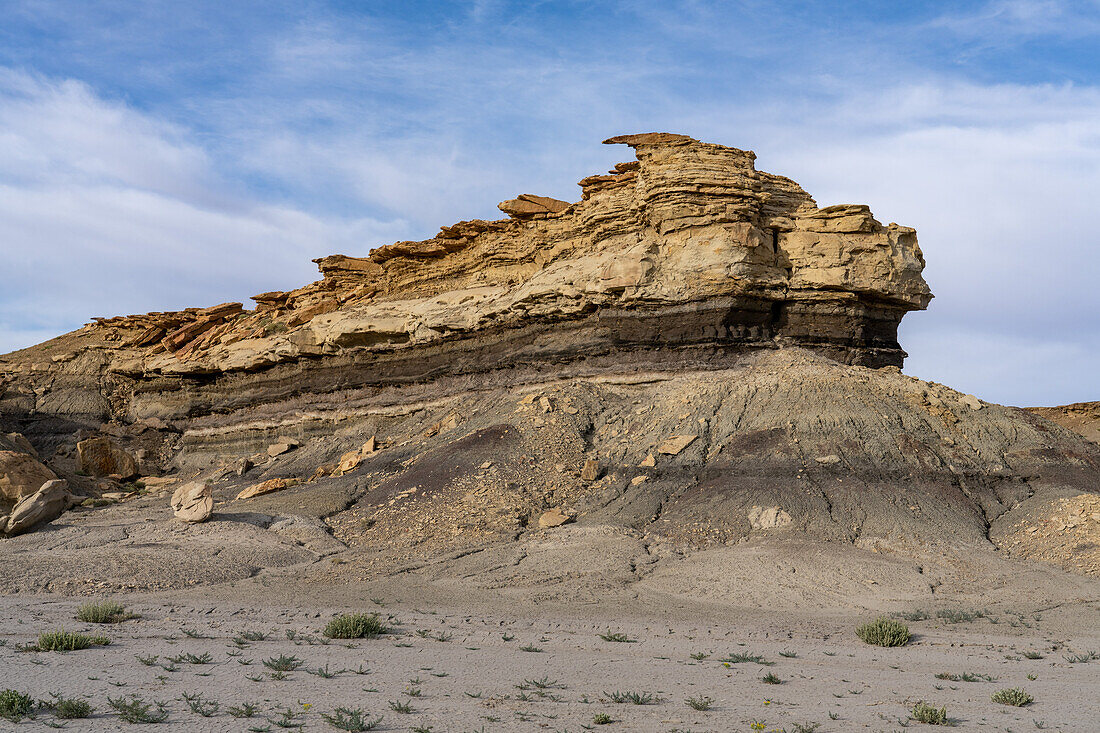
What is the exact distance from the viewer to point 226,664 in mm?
8336

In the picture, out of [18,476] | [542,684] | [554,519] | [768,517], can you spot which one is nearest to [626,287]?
[554,519]

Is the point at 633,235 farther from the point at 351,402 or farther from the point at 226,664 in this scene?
the point at 226,664

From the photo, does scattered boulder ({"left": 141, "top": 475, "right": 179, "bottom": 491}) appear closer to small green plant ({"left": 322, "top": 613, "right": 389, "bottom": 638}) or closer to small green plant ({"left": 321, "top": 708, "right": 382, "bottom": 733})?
small green plant ({"left": 322, "top": 613, "right": 389, "bottom": 638})

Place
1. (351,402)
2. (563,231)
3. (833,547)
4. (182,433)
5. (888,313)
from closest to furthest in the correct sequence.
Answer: (833,547) < (888,313) < (563,231) < (351,402) < (182,433)

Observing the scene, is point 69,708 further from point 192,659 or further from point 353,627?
point 353,627

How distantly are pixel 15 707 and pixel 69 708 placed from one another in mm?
379

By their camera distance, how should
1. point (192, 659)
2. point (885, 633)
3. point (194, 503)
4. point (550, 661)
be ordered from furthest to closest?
point (194, 503) < point (885, 633) < point (550, 661) < point (192, 659)

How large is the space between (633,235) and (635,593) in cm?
1188

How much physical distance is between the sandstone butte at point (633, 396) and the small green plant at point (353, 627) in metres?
5.02

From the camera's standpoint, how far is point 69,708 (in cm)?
620

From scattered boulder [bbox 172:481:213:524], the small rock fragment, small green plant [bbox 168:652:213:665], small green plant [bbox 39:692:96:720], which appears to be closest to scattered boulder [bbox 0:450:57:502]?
scattered boulder [bbox 172:481:213:524]

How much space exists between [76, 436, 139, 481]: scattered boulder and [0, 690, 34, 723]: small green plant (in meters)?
26.3

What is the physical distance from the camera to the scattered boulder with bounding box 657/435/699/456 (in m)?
17.9

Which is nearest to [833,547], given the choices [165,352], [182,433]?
[182,433]
